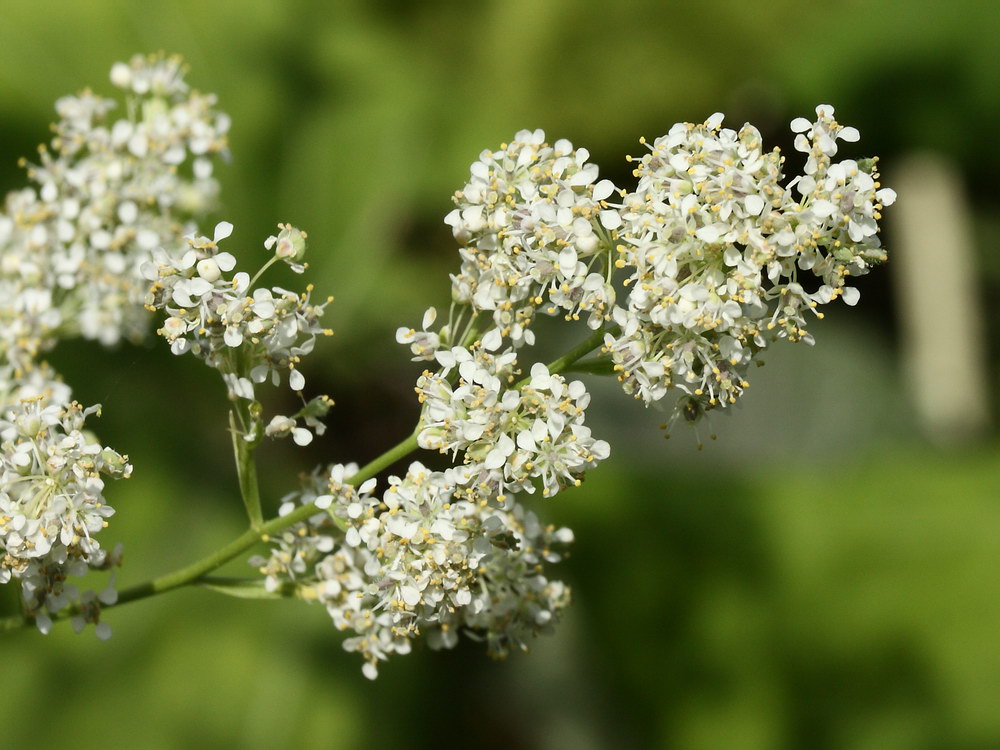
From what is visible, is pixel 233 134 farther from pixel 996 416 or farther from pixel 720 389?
pixel 996 416

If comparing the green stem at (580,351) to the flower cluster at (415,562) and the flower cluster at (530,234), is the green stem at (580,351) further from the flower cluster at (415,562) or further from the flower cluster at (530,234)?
the flower cluster at (415,562)

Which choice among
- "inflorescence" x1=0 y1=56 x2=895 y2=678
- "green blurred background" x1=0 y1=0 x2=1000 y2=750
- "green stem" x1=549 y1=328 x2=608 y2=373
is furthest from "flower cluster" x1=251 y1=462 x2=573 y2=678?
"green blurred background" x1=0 y1=0 x2=1000 y2=750

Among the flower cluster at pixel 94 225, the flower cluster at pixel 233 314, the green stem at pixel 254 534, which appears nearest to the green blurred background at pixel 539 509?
the flower cluster at pixel 94 225

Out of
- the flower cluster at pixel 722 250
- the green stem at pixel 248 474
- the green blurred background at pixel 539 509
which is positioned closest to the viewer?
the flower cluster at pixel 722 250

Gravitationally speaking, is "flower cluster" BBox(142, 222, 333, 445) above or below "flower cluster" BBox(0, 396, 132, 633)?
above

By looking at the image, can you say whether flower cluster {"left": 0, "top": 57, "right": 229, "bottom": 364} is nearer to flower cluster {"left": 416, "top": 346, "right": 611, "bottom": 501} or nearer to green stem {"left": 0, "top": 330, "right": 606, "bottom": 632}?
green stem {"left": 0, "top": 330, "right": 606, "bottom": 632}

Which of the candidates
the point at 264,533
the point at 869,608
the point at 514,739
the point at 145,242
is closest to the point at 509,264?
the point at 264,533
